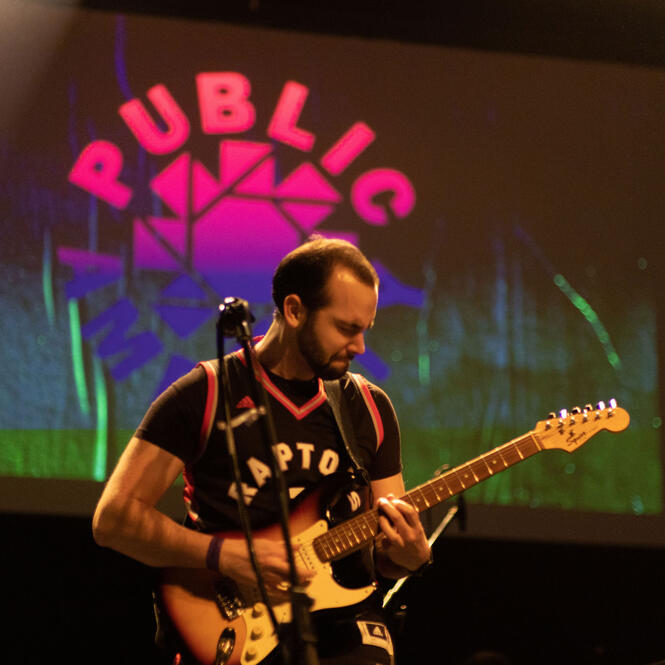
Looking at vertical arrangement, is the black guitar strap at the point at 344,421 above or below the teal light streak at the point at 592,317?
below

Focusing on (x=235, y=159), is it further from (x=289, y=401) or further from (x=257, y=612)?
(x=257, y=612)

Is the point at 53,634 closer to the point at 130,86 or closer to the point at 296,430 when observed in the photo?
the point at 296,430

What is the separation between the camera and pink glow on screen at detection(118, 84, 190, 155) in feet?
13.7

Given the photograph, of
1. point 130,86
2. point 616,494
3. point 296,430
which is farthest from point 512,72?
point 296,430

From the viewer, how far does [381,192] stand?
4.30m

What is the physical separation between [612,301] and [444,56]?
5.23 feet

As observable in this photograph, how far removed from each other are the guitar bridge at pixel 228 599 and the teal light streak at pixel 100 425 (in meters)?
1.64

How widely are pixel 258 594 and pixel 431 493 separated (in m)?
0.69

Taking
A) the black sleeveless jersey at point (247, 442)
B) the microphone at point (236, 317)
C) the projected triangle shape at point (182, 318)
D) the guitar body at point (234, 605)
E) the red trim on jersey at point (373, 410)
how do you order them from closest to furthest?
the microphone at point (236, 317) < the guitar body at point (234, 605) < the black sleeveless jersey at point (247, 442) < the red trim on jersey at point (373, 410) < the projected triangle shape at point (182, 318)

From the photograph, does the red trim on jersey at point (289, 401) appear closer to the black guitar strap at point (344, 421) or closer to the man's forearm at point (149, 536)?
the black guitar strap at point (344, 421)

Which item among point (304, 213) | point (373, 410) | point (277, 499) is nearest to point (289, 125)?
point (304, 213)

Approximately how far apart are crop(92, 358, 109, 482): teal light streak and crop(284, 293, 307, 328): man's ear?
1605 mm

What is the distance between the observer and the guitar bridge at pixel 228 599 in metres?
2.47

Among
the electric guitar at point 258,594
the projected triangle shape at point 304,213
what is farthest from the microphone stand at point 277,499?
the projected triangle shape at point 304,213
